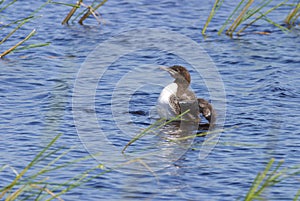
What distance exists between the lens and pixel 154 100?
10344mm

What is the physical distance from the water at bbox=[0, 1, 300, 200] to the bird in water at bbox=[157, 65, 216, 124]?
0.24 metres

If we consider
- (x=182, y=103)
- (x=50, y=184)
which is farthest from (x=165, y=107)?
(x=50, y=184)

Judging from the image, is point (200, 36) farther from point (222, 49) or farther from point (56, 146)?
point (56, 146)

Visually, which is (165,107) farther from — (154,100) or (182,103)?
(154,100)

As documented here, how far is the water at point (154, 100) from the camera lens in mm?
7086

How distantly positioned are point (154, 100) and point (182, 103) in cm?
76

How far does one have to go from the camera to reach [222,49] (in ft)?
40.6

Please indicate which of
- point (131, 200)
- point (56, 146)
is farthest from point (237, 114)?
point (131, 200)

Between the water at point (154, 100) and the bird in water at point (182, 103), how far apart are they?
24 centimetres

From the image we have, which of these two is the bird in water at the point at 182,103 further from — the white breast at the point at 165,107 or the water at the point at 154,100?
the water at the point at 154,100

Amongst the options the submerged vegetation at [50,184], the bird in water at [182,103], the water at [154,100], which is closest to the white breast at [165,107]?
the bird in water at [182,103]

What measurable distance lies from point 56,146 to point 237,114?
2.81 metres

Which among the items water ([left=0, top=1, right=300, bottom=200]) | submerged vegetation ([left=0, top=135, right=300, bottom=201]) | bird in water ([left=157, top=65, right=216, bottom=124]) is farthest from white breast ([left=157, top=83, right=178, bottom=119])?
submerged vegetation ([left=0, top=135, right=300, bottom=201])

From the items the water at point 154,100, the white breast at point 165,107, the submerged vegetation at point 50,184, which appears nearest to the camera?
the submerged vegetation at point 50,184
